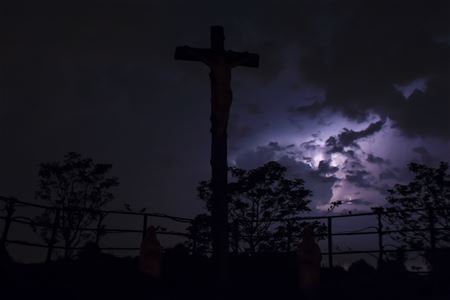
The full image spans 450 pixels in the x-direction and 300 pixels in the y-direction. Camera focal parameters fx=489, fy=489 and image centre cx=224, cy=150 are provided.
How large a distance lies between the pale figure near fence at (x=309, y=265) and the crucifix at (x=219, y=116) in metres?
1.40

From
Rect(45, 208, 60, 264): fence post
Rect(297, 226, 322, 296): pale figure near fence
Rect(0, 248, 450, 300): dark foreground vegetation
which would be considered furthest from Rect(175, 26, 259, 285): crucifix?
Rect(45, 208, 60, 264): fence post

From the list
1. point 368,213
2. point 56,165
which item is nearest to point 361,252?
point 368,213

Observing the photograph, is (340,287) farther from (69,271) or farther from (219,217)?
(69,271)

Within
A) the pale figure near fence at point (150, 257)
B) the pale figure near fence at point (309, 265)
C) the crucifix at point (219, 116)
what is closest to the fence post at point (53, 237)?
the pale figure near fence at point (150, 257)

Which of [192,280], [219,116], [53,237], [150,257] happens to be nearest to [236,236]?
[192,280]

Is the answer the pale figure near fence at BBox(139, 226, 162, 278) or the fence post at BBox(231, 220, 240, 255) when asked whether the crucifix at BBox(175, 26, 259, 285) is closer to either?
the pale figure near fence at BBox(139, 226, 162, 278)

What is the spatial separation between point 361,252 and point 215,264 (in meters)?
4.13

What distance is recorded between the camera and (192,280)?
32.2 ft

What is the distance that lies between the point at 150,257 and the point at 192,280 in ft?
4.63

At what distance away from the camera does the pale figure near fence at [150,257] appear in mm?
8797

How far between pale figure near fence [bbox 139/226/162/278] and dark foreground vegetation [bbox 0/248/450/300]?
5.6 inches

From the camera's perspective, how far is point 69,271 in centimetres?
903

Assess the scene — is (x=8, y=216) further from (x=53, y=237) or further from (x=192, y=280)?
(x=192, y=280)

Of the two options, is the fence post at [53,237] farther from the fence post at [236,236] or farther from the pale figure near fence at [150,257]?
the fence post at [236,236]
